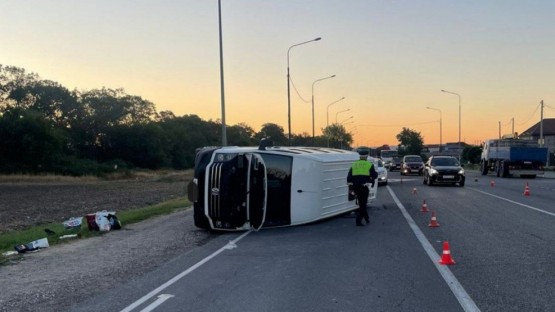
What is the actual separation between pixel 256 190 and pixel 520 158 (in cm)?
3240

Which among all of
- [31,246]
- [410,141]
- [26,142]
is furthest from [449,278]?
[410,141]

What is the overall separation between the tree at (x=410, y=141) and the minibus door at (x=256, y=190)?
349 feet

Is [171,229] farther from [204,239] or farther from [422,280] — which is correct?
[422,280]

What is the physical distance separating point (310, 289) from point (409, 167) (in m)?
39.7

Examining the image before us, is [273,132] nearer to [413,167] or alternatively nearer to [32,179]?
[32,179]

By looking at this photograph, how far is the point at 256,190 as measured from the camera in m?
12.7

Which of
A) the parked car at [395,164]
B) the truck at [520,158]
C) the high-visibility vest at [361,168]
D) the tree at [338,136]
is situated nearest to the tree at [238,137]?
the tree at [338,136]

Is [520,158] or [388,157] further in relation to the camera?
[388,157]

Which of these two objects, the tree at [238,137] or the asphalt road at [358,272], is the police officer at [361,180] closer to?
the asphalt road at [358,272]

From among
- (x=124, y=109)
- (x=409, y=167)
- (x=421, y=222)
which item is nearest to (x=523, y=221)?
(x=421, y=222)

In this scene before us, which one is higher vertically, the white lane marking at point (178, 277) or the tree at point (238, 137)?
the tree at point (238, 137)

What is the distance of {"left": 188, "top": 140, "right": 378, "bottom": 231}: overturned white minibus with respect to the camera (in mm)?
12641

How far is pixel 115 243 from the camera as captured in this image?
39.5ft

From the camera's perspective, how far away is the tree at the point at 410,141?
394 ft
